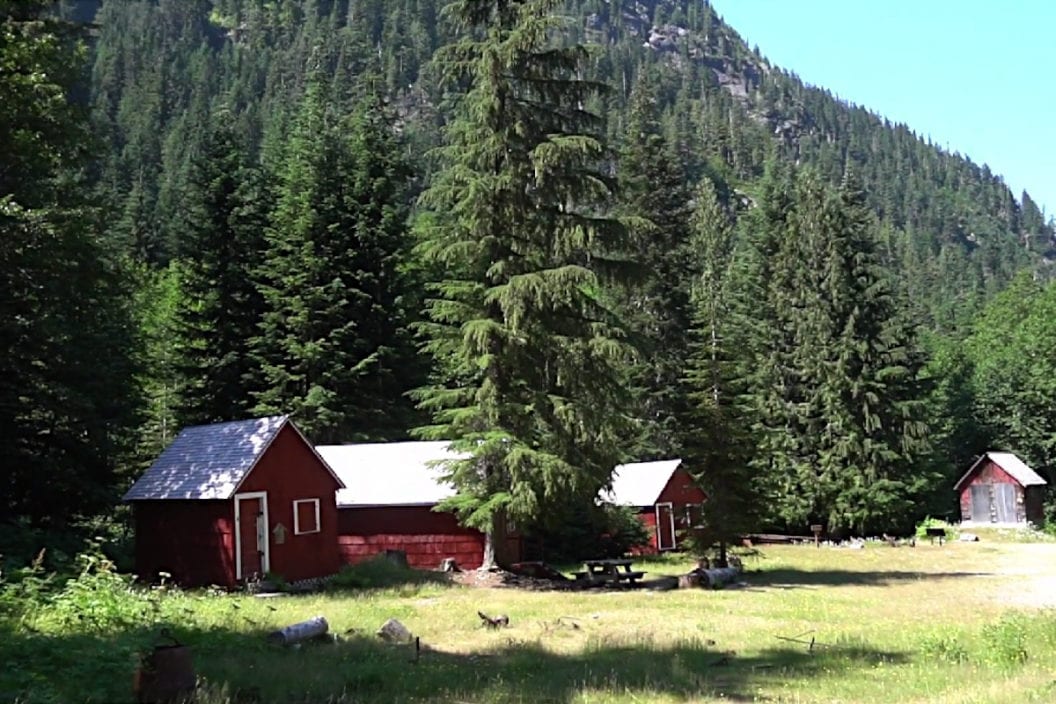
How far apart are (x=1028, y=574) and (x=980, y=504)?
3085 cm

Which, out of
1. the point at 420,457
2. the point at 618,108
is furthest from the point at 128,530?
the point at 618,108

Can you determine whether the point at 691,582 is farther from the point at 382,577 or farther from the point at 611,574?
the point at 382,577

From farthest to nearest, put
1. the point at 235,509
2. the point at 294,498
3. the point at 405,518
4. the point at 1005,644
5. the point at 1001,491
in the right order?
the point at 1001,491 < the point at 405,518 < the point at 294,498 < the point at 235,509 < the point at 1005,644

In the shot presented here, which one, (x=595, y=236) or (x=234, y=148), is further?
(x=234, y=148)

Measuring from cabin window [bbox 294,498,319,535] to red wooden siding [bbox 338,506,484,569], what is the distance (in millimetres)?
3624

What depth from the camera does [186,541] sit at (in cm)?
2445

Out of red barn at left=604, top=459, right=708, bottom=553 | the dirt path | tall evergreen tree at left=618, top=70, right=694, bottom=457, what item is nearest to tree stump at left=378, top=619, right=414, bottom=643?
the dirt path

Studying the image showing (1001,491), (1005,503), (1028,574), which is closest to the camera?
(1028,574)

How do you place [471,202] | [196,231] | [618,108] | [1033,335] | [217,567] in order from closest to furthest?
[217,567], [471,202], [196,231], [1033,335], [618,108]

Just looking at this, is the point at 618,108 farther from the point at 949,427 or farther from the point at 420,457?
the point at 420,457

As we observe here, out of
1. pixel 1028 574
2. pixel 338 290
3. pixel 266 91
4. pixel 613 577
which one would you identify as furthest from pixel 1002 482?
pixel 266 91

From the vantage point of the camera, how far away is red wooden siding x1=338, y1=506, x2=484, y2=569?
29203 millimetres

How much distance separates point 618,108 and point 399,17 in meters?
52.2

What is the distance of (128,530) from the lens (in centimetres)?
3394
